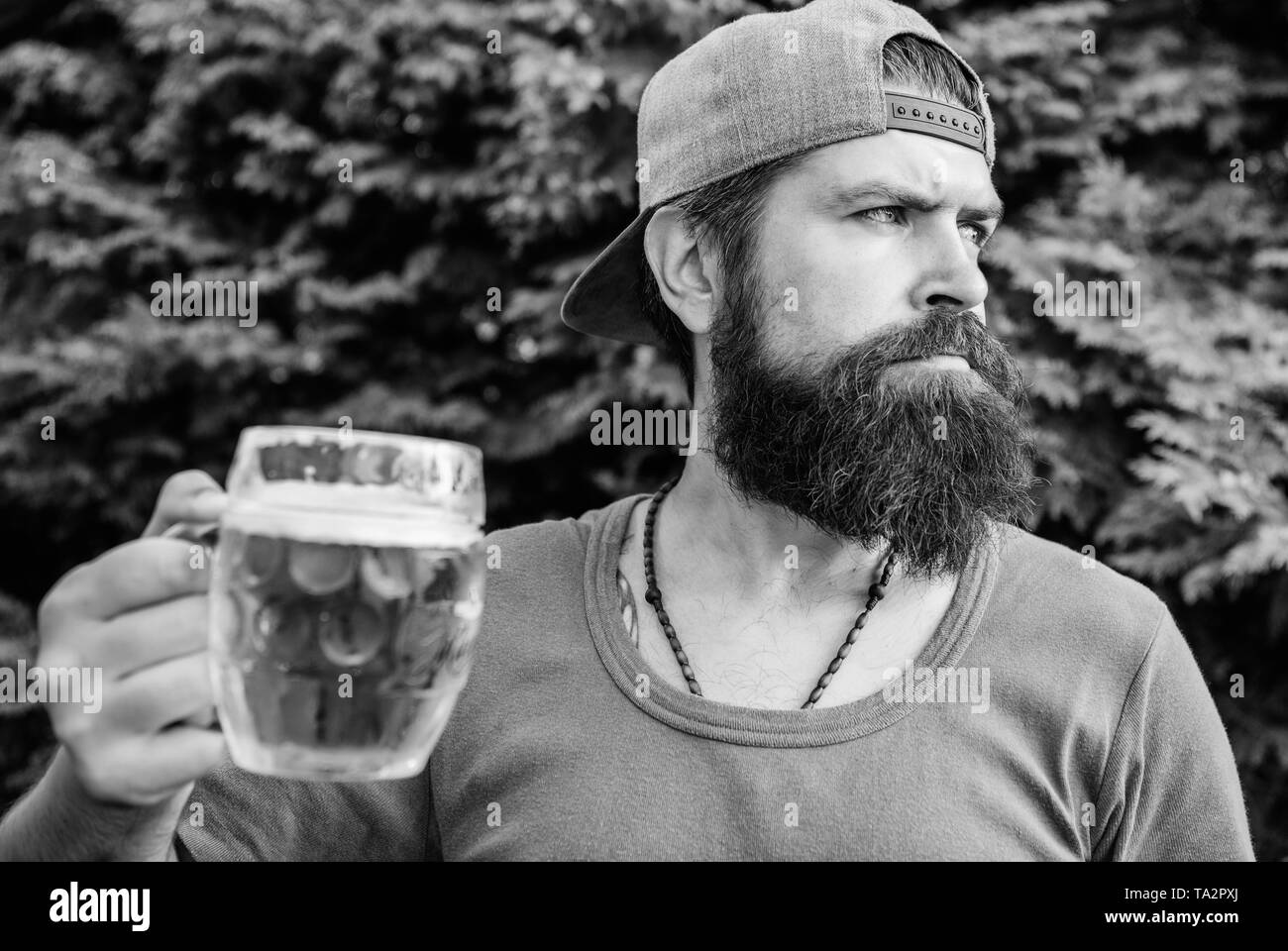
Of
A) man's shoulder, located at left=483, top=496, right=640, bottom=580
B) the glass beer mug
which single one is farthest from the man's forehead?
the glass beer mug

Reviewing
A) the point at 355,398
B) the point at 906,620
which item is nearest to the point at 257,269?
the point at 355,398

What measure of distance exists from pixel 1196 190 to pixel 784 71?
3.17 metres

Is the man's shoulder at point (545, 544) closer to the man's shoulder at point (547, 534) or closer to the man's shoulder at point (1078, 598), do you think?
the man's shoulder at point (547, 534)

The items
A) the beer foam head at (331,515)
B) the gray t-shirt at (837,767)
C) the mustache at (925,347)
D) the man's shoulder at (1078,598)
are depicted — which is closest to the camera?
the beer foam head at (331,515)

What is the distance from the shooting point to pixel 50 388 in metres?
5.54

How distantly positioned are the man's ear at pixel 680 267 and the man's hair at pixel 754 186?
0.12 feet

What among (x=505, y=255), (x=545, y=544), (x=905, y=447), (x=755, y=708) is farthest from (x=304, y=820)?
(x=505, y=255)

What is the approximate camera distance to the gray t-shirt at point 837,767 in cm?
176

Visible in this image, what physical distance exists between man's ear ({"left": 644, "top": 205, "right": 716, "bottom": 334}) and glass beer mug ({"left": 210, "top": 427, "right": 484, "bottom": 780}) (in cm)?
136

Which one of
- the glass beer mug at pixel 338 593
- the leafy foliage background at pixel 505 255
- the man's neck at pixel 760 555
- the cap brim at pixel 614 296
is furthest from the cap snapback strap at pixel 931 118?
the leafy foliage background at pixel 505 255

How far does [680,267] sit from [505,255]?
2.93 metres

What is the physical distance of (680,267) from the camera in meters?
2.49

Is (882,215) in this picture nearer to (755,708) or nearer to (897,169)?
(897,169)

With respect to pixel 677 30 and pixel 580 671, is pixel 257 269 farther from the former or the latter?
pixel 580 671
